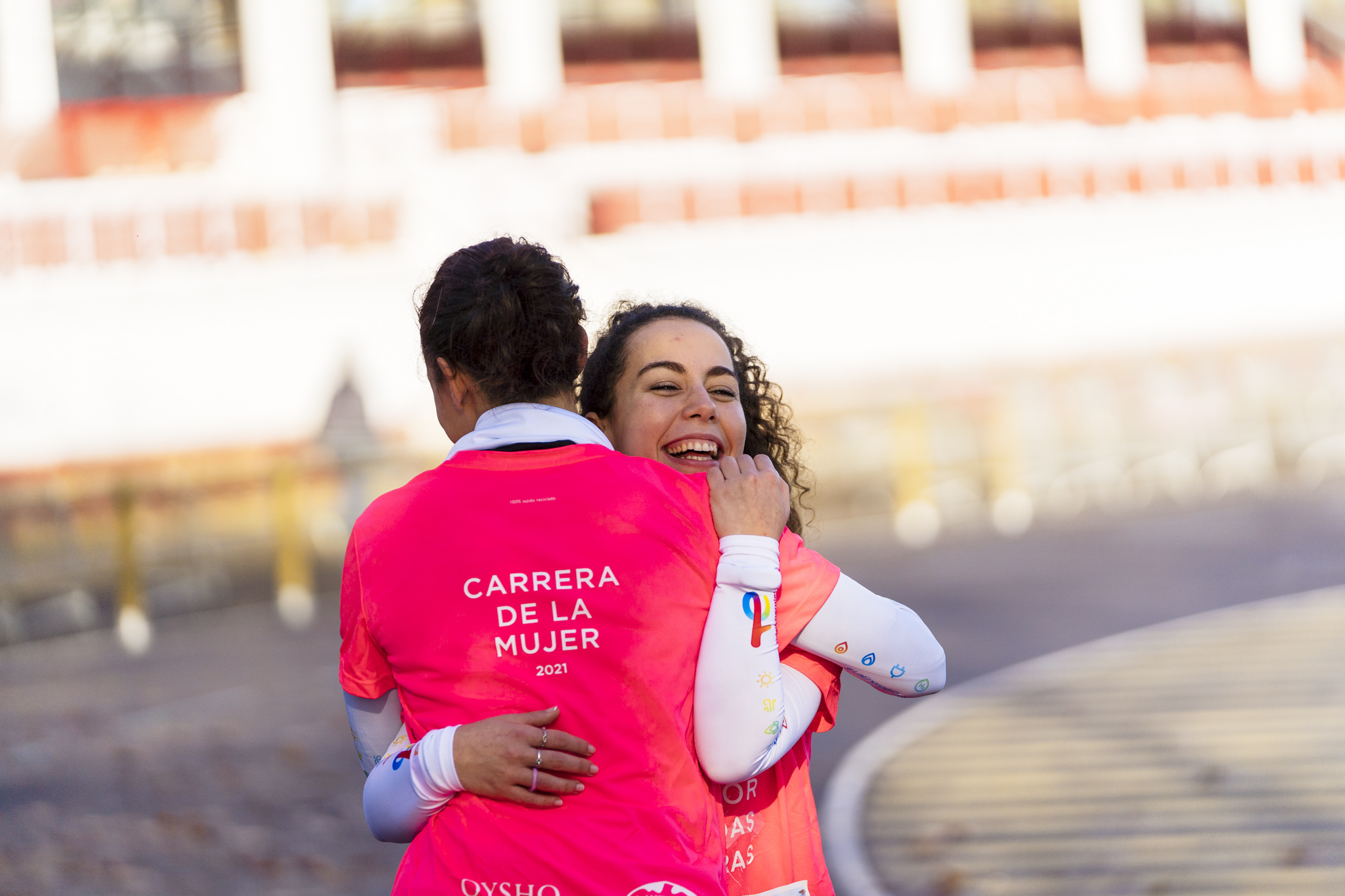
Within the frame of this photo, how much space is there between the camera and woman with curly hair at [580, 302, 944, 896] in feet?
6.12

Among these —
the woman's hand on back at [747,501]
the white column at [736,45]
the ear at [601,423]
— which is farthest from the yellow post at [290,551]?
the white column at [736,45]

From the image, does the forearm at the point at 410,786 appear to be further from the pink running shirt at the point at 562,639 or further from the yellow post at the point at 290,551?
the yellow post at the point at 290,551

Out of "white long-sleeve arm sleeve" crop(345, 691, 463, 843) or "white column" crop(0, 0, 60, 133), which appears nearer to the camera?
"white long-sleeve arm sleeve" crop(345, 691, 463, 843)

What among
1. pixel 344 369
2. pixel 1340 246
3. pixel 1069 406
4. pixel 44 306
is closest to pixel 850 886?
pixel 1069 406

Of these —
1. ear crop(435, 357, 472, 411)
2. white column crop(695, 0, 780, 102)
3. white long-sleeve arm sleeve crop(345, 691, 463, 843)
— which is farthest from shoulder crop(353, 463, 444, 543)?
white column crop(695, 0, 780, 102)

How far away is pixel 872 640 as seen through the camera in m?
2.04

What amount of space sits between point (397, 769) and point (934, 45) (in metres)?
24.4

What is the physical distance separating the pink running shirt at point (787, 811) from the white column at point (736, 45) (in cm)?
2234

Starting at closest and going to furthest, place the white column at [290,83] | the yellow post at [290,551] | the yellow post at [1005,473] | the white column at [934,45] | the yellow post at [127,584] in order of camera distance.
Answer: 1. the yellow post at [127,584]
2. the yellow post at [290,551]
3. the yellow post at [1005,473]
4. the white column at [290,83]
5. the white column at [934,45]

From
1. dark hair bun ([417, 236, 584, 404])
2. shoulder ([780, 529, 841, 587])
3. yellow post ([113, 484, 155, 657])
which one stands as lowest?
yellow post ([113, 484, 155, 657])

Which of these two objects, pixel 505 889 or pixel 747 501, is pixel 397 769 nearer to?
pixel 505 889

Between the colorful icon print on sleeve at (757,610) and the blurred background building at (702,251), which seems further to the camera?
the blurred background building at (702,251)

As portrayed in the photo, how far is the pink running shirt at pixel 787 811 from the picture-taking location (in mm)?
2049

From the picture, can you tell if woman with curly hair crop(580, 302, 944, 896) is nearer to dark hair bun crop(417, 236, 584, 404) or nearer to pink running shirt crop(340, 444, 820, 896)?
pink running shirt crop(340, 444, 820, 896)
